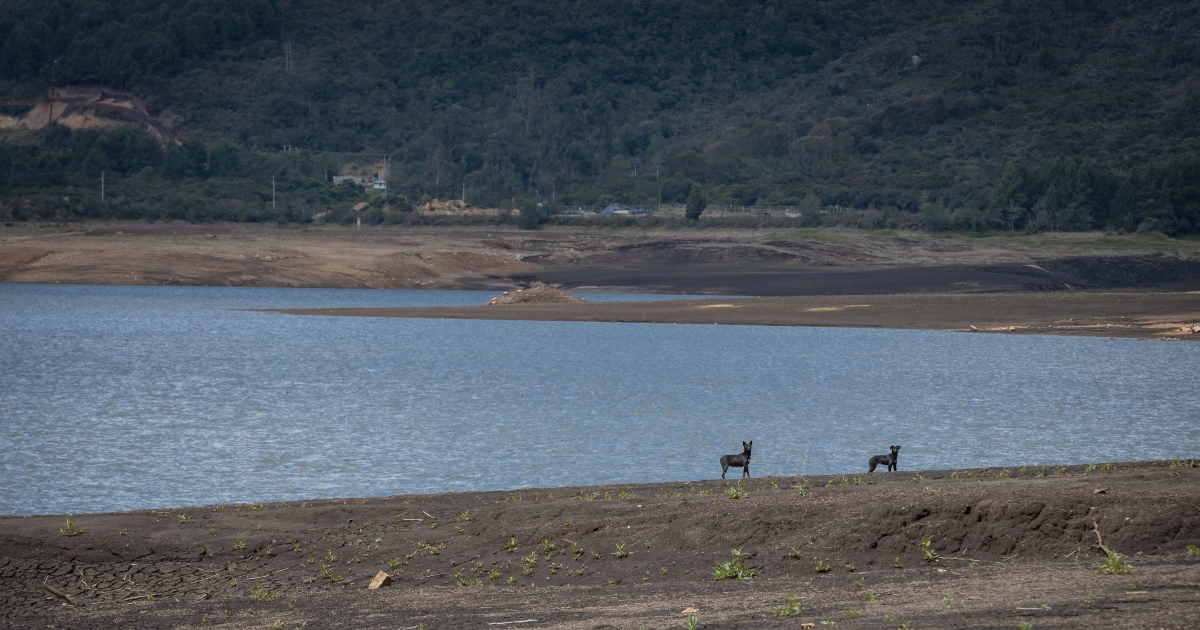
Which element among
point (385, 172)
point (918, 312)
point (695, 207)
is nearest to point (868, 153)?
point (695, 207)

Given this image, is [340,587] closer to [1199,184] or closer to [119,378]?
[119,378]

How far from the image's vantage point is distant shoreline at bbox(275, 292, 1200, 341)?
192 ft

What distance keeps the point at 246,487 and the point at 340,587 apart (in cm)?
870

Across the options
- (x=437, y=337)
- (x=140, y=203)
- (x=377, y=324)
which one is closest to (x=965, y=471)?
(x=437, y=337)

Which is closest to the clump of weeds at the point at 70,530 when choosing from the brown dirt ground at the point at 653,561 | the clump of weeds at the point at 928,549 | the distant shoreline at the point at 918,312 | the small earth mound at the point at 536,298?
the brown dirt ground at the point at 653,561

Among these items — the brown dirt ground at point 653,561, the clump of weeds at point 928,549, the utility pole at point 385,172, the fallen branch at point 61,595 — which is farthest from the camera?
the utility pole at point 385,172

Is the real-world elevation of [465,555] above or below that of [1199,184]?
below

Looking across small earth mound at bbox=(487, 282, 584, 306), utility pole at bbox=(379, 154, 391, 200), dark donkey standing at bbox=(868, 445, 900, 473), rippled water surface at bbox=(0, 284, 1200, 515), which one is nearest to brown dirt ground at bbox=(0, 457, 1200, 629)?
dark donkey standing at bbox=(868, 445, 900, 473)

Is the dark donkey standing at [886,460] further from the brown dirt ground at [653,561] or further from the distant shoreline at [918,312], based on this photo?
the distant shoreline at [918,312]

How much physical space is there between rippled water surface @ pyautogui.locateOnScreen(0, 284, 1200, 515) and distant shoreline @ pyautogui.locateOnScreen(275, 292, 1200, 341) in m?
1.11

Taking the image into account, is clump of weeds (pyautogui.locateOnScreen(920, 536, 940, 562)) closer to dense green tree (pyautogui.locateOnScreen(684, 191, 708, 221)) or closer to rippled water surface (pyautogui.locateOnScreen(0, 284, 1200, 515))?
rippled water surface (pyautogui.locateOnScreen(0, 284, 1200, 515))

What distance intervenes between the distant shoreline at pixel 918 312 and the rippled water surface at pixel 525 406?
3.64 feet

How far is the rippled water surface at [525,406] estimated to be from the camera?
2427 centimetres

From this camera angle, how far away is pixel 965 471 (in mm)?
20688
